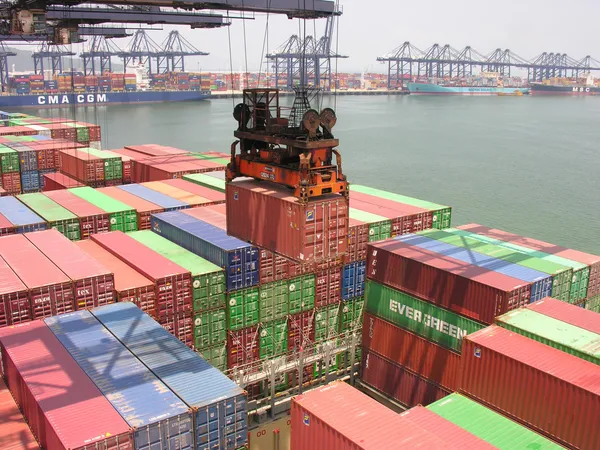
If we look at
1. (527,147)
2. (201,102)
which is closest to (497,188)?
(527,147)

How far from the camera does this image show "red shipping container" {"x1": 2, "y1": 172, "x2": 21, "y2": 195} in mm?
38787

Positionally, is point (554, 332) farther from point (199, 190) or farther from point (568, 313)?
point (199, 190)

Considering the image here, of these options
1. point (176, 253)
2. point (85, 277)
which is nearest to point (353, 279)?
point (176, 253)

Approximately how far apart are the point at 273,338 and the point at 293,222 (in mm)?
7167

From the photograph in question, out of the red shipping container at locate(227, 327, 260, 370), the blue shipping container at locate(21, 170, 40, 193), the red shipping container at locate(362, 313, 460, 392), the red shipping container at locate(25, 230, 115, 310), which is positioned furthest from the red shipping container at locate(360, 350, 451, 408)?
the blue shipping container at locate(21, 170, 40, 193)

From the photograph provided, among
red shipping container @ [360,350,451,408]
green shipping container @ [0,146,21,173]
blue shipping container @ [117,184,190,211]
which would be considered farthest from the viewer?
green shipping container @ [0,146,21,173]

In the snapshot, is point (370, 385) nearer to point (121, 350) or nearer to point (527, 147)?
point (121, 350)

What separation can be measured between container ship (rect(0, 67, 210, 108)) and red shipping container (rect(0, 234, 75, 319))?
124463 mm

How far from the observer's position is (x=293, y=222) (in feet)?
50.5

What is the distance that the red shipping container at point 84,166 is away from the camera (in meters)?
35.6

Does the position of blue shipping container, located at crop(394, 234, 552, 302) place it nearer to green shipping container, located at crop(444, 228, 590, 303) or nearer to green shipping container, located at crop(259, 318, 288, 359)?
green shipping container, located at crop(444, 228, 590, 303)

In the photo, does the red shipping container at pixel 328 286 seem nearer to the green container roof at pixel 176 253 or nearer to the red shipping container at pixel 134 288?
the green container roof at pixel 176 253

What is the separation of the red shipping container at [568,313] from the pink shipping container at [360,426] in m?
5.88

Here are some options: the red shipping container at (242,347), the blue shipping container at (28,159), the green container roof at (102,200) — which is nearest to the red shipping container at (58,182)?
the blue shipping container at (28,159)
